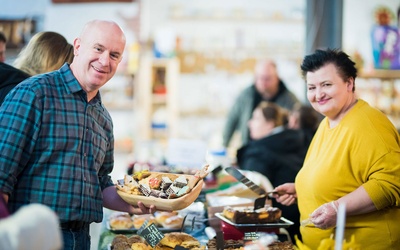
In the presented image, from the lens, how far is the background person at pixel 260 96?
24.3 ft

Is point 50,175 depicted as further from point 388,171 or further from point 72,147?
point 388,171

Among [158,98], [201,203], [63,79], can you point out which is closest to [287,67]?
[158,98]

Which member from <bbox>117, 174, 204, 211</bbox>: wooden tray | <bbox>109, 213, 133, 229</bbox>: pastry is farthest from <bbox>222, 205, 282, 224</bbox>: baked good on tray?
<bbox>109, 213, 133, 229</bbox>: pastry

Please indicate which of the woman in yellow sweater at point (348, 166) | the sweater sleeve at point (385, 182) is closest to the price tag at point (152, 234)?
the woman in yellow sweater at point (348, 166)

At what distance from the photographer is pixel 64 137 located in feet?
8.32

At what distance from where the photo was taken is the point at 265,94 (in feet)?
24.7

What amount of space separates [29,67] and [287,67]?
6550 mm

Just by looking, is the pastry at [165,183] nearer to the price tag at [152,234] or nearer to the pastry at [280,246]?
the price tag at [152,234]

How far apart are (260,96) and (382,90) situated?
2679 mm

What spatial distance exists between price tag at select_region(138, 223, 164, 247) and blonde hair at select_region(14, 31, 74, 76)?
3.51ft

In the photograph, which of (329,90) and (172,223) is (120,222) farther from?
(329,90)

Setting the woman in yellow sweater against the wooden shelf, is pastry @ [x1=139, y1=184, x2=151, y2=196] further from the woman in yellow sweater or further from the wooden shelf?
the wooden shelf

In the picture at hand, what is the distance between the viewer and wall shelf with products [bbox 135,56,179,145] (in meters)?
9.04

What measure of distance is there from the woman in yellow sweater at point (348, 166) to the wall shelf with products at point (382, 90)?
250 inches
